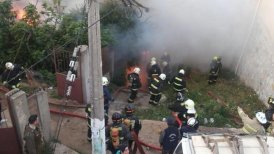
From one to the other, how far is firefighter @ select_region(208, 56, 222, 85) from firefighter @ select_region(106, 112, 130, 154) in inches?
286

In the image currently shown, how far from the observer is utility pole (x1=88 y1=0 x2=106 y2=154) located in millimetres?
7266

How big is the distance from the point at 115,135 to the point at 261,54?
25.6 ft

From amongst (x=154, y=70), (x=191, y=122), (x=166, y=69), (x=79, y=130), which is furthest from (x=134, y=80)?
(x=191, y=122)

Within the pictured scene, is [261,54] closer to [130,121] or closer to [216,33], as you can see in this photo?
[216,33]

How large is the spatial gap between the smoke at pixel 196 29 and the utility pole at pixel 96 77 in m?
7.84

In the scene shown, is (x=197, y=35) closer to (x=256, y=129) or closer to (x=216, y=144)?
(x=256, y=129)

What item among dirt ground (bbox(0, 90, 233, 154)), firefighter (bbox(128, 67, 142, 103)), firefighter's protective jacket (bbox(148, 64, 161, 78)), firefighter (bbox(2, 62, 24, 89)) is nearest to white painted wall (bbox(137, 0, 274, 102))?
firefighter's protective jacket (bbox(148, 64, 161, 78))

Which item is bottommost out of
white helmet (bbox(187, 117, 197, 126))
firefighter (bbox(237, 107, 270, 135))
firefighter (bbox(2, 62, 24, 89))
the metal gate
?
Result: the metal gate

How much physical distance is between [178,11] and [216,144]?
1087 centimetres

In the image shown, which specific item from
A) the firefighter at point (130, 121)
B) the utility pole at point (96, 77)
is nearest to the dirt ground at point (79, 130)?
the firefighter at point (130, 121)

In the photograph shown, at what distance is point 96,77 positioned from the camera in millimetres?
7812

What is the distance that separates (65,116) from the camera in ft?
38.1

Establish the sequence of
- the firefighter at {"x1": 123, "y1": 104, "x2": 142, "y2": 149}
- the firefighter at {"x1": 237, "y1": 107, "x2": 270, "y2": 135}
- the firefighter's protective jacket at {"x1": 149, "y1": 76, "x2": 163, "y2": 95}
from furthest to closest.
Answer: the firefighter's protective jacket at {"x1": 149, "y1": 76, "x2": 163, "y2": 95} → the firefighter at {"x1": 237, "y1": 107, "x2": 270, "y2": 135} → the firefighter at {"x1": 123, "y1": 104, "x2": 142, "y2": 149}

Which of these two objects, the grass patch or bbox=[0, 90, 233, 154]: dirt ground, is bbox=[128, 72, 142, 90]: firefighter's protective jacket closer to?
the grass patch
